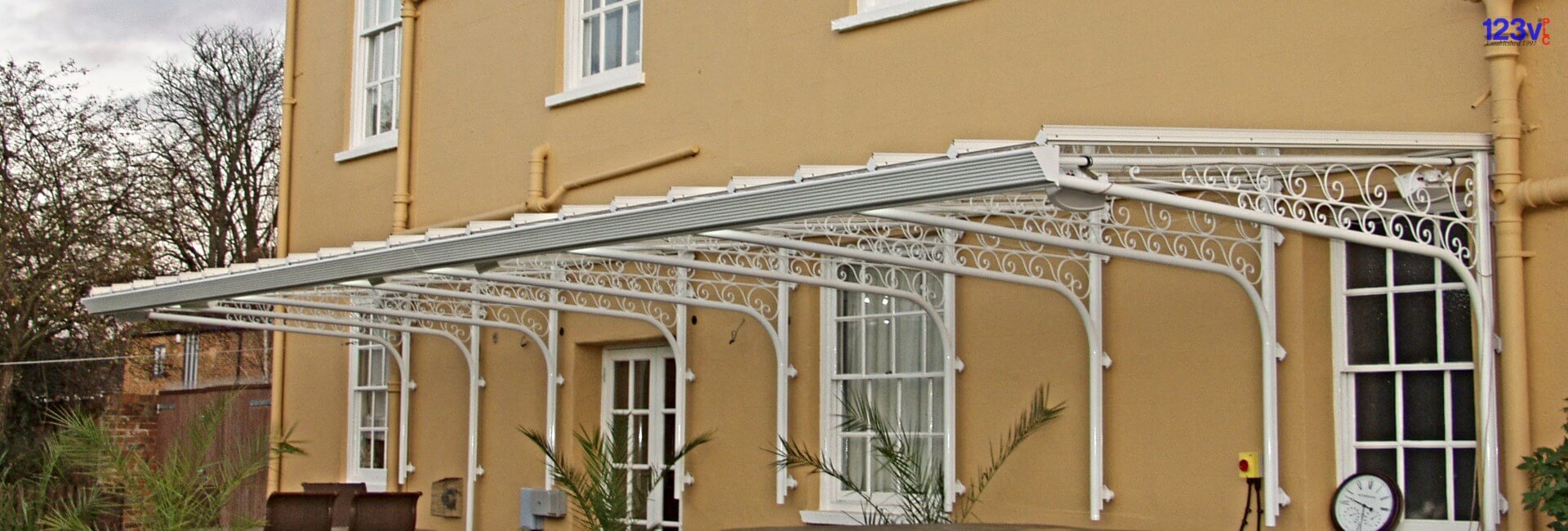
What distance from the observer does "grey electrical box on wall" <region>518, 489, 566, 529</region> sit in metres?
12.7

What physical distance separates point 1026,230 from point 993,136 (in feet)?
4.13

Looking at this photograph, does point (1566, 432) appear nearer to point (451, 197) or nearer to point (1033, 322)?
point (1033, 322)

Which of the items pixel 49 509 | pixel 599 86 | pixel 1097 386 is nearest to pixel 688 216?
pixel 1097 386

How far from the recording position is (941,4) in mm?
9969

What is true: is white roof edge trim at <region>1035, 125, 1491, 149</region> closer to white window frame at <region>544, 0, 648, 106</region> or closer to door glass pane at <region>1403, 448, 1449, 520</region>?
door glass pane at <region>1403, 448, 1449, 520</region>

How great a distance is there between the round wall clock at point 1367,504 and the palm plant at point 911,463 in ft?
5.44

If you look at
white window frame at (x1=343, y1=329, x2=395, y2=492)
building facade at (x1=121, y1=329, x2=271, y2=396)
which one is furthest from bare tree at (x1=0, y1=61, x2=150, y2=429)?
white window frame at (x1=343, y1=329, x2=395, y2=492)

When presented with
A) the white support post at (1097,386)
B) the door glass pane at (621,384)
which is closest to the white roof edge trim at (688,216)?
the white support post at (1097,386)

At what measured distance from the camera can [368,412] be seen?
49.9 feet

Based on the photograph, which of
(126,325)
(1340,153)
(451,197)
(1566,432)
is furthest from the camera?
(126,325)

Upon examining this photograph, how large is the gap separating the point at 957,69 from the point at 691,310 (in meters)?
2.84

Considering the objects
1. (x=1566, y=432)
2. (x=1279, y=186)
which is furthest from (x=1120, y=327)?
(x=1566, y=432)

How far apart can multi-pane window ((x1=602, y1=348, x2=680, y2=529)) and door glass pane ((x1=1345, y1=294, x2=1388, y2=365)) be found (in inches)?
200

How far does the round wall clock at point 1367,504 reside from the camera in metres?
7.70
